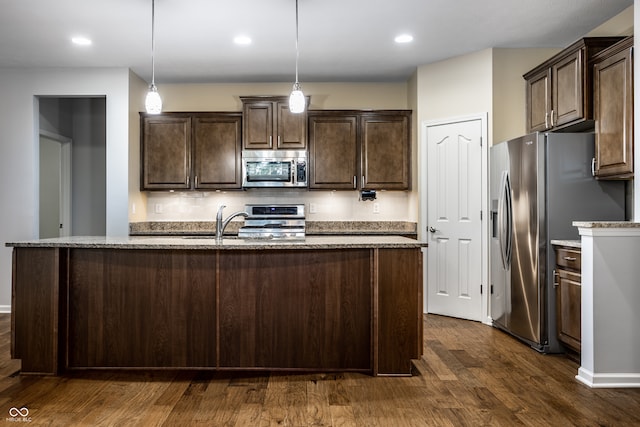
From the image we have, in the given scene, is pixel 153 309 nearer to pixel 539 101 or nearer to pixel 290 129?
pixel 290 129

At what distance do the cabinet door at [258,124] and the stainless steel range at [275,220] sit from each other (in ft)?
2.37

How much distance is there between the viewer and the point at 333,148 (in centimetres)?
570

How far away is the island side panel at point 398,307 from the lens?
10.7 feet

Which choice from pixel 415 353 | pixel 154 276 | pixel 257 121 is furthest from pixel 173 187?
pixel 415 353

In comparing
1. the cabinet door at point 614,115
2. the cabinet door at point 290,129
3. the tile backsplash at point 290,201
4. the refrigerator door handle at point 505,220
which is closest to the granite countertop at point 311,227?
the tile backsplash at point 290,201

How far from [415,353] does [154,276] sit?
1.74m

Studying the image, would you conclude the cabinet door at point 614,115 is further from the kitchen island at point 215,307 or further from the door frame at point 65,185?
the door frame at point 65,185

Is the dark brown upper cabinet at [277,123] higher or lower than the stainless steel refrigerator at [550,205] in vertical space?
higher

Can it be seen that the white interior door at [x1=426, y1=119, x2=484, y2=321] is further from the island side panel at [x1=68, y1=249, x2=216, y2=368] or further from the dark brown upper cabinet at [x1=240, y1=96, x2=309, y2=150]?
the island side panel at [x1=68, y1=249, x2=216, y2=368]

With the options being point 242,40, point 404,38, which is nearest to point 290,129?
point 242,40

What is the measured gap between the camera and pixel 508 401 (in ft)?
9.36

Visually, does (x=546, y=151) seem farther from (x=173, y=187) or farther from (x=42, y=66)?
(x=42, y=66)

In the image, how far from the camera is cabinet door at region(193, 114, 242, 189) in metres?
5.73

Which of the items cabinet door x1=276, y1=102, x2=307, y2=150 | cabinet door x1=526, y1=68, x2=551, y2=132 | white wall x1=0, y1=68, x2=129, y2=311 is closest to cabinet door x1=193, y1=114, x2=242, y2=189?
cabinet door x1=276, y1=102, x2=307, y2=150
